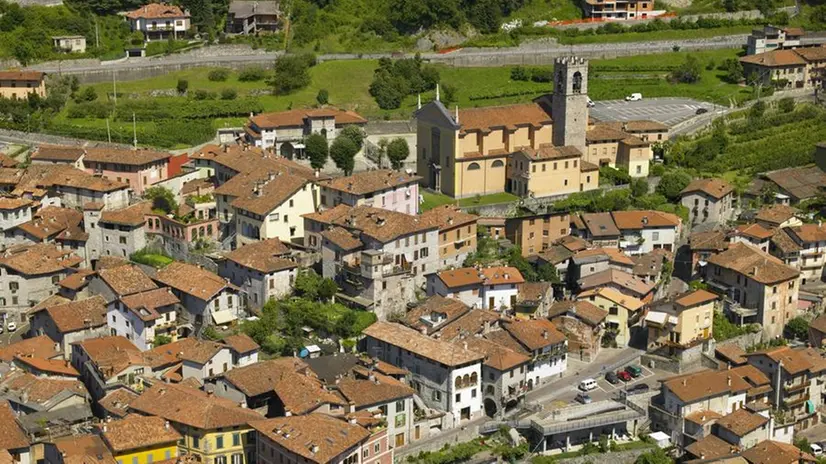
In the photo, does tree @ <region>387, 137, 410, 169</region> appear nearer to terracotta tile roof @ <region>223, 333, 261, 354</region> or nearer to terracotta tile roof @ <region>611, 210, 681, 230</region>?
terracotta tile roof @ <region>611, 210, 681, 230</region>

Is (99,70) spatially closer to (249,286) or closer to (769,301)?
(249,286)

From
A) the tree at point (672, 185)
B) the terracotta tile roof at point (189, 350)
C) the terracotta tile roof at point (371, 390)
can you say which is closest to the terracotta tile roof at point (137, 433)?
the terracotta tile roof at point (189, 350)

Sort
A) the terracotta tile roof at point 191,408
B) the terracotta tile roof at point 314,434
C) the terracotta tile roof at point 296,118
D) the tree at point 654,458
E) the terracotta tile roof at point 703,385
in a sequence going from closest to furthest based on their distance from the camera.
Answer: the terracotta tile roof at point 314,434, the terracotta tile roof at point 191,408, the tree at point 654,458, the terracotta tile roof at point 703,385, the terracotta tile roof at point 296,118

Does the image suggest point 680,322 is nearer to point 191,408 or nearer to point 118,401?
point 191,408

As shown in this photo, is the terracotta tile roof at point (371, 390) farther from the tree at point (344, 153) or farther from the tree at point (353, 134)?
the tree at point (353, 134)

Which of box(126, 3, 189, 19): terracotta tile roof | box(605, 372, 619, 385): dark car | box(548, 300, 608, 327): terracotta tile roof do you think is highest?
box(126, 3, 189, 19): terracotta tile roof

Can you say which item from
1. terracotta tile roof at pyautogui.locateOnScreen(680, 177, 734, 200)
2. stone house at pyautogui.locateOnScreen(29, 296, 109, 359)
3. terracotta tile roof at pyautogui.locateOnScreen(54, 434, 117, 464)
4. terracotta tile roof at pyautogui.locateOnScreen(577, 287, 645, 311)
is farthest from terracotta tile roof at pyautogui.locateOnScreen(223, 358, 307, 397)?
terracotta tile roof at pyautogui.locateOnScreen(680, 177, 734, 200)

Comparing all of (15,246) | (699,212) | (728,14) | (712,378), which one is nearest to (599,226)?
(699,212)
